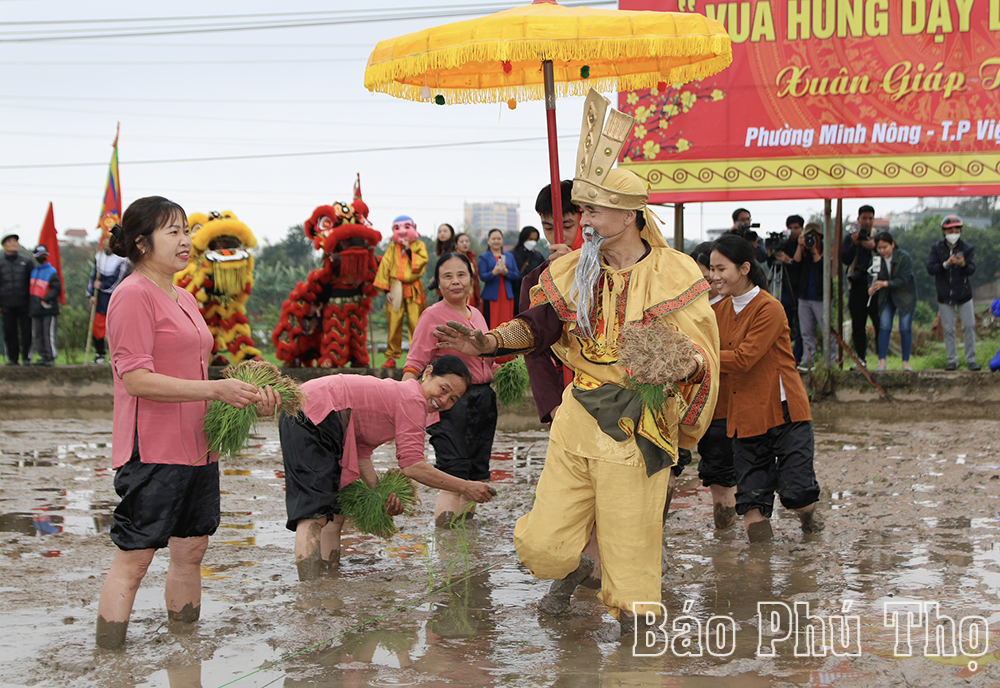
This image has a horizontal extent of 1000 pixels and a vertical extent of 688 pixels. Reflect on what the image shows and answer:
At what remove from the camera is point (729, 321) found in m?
6.01

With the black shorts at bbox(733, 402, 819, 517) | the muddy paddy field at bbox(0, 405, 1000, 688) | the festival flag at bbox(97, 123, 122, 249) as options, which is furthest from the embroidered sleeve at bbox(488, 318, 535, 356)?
the festival flag at bbox(97, 123, 122, 249)

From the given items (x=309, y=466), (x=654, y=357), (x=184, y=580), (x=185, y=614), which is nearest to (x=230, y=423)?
(x=184, y=580)

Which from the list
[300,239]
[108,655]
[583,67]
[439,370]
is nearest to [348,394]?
[439,370]

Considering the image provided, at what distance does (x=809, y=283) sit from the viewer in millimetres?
11641

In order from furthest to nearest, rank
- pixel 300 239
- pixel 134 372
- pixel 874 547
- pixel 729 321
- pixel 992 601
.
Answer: pixel 300 239
pixel 729 321
pixel 874 547
pixel 992 601
pixel 134 372

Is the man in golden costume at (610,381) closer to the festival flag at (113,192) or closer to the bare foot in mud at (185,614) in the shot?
the bare foot in mud at (185,614)

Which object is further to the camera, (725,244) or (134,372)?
(725,244)

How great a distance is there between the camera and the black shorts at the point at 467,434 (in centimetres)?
622

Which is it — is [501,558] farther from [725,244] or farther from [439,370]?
[725,244]

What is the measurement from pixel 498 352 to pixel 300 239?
33.8 metres

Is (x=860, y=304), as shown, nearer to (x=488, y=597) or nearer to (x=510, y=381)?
(x=510, y=381)

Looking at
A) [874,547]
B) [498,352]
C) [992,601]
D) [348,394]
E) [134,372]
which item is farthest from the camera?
[874,547]

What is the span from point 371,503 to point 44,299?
9983mm

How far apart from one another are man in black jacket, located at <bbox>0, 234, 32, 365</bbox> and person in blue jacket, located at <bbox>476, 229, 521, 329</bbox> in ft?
20.1
